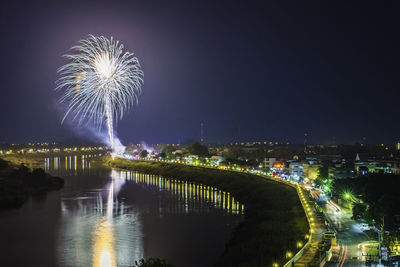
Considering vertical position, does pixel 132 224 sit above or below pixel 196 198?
below

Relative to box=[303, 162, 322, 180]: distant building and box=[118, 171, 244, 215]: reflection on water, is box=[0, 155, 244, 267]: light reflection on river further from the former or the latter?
box=[303, 162, 322, 180]: distant building

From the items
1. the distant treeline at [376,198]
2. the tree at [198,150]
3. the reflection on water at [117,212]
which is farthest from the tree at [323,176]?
the tree at [198,150]

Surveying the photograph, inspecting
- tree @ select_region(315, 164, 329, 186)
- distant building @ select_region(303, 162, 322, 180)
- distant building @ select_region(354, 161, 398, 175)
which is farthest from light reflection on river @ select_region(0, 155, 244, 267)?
distant building @ select_region(354, 161, 398, 175)

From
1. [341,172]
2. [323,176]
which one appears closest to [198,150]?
[323,176]

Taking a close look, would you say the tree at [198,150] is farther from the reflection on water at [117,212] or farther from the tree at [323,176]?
the tree at [323,176]

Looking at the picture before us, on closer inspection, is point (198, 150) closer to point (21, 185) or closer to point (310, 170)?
point (310, 170)

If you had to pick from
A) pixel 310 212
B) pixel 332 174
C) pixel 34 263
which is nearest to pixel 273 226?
pixel 310 212
